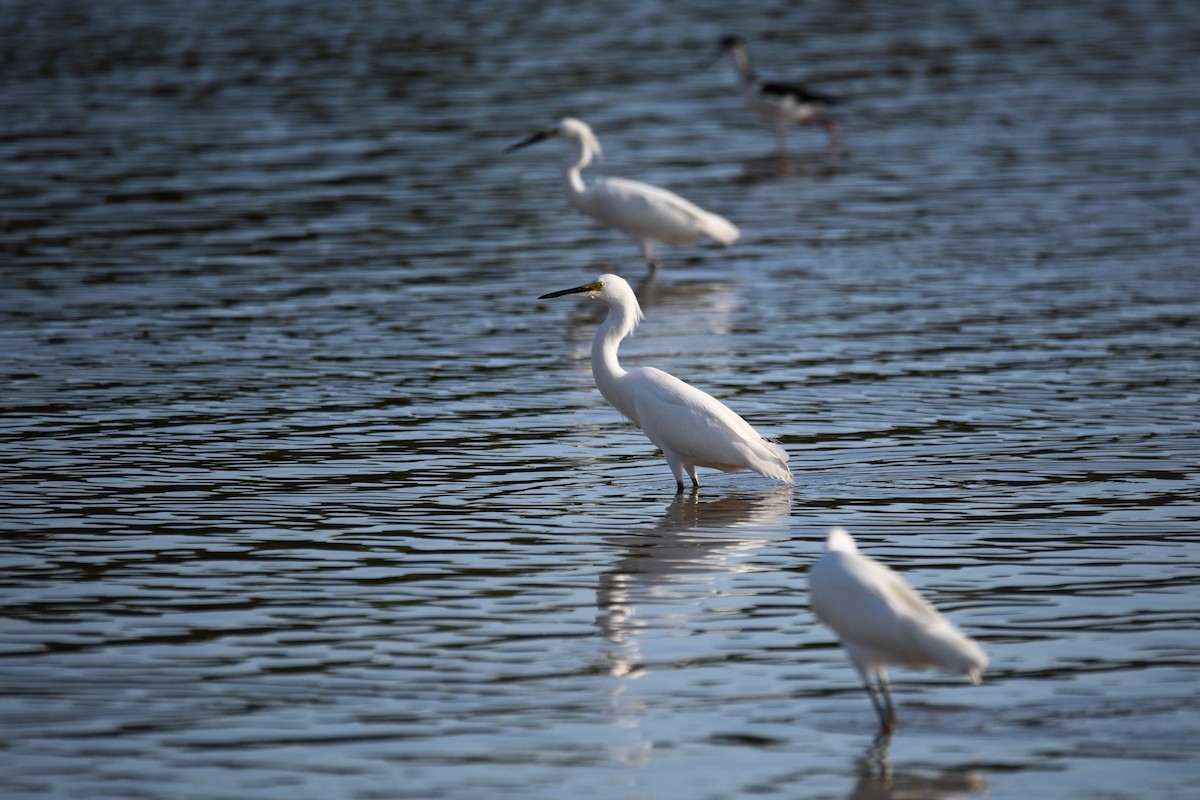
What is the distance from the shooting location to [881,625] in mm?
6730

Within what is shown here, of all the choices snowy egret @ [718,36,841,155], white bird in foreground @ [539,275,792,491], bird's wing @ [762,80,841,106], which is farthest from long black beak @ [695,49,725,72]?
white bird in foreground @ [539,275,792,491]

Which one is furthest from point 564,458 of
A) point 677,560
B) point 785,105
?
point 785,105

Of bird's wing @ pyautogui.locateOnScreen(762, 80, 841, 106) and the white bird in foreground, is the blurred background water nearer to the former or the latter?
the white bird in foreground

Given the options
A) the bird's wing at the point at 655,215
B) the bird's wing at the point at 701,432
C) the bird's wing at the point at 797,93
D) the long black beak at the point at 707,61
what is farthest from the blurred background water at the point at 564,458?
the long black beak at the point at 707,61

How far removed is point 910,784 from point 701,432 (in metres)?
4.20

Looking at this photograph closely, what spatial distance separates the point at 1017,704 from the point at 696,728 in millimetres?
1302

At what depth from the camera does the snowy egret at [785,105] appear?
85.4 feet

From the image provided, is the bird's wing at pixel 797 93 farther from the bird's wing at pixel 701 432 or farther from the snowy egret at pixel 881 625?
the snowy egret at pixel 881 625

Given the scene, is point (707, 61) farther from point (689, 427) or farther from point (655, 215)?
point (689, 427)

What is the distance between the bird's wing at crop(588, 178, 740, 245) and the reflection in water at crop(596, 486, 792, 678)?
24.5 feet

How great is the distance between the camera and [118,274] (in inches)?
698

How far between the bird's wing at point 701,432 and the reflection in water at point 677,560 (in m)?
0.28

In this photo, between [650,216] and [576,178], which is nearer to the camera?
[650,216]

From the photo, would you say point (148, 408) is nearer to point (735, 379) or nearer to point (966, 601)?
point (735, 379)
